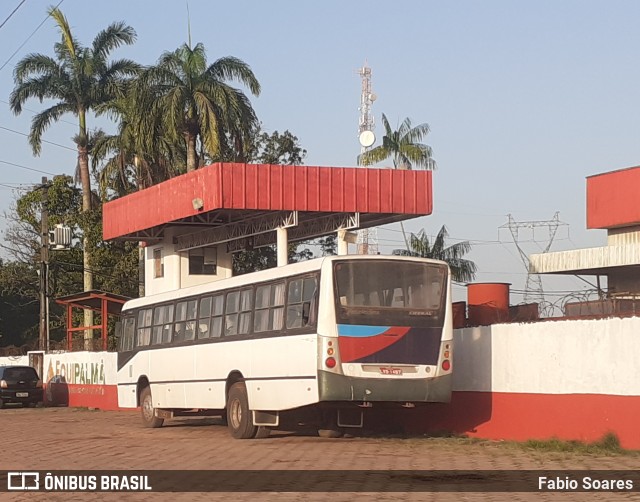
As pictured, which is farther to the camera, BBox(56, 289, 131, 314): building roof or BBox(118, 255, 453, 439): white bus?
BBox(56, 289, 131, 314): building roof

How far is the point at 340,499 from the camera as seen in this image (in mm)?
12336

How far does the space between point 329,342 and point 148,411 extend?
9.16 metres

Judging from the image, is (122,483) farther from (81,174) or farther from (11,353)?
(81,174)

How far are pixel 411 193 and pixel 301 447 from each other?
18903 mm

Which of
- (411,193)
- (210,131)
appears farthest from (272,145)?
(411,193)

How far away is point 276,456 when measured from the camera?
58.0 ft

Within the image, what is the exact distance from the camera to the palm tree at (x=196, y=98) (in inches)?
1908

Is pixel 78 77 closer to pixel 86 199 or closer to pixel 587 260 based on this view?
pixel 86 199

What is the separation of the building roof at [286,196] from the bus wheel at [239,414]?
13.2 meters

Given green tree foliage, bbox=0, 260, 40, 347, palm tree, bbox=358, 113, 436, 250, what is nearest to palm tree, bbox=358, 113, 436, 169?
palm tree, bbox=358, 113, 436, 250

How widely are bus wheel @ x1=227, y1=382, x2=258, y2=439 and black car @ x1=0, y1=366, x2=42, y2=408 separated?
66.2ft

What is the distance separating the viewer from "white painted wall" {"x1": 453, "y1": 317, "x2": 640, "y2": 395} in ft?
55.9

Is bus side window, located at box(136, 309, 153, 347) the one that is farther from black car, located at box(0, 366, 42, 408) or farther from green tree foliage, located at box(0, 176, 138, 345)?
green tree foliage, located at box(0, 176, 138, 345)

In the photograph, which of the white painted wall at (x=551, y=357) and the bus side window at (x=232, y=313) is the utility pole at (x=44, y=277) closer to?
the bus side window at (x=232, y=313)
